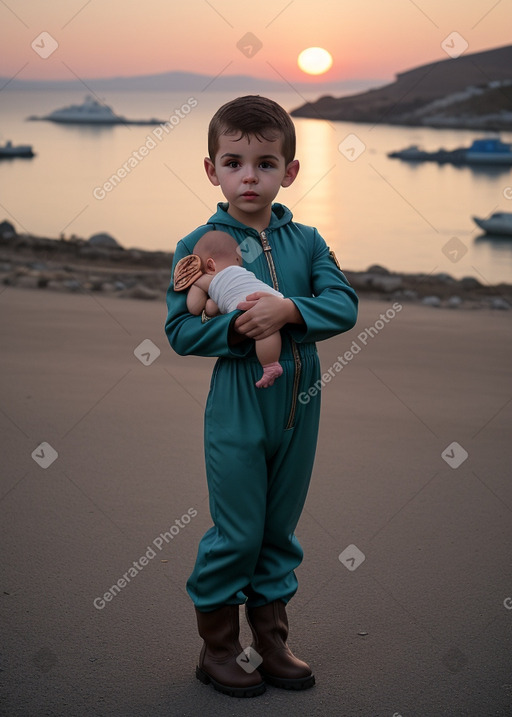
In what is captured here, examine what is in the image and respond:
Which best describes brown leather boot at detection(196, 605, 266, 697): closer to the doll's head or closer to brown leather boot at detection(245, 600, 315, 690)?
brown leather boot at detection(245, 600, 315, 690)

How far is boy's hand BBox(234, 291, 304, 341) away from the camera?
204cm

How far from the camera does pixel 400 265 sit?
896 centimetres

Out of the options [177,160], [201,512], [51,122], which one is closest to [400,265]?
[177,160]

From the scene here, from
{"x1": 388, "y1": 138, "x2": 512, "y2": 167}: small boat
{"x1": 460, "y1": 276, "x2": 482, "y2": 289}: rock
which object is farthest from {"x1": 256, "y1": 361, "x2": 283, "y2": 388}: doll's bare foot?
{"x1": 388, "y1": 138, "x2": 512, "y2": 167}: small boat

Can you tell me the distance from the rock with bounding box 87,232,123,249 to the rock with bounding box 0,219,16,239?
753 millimetres

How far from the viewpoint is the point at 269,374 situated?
2.07 metres

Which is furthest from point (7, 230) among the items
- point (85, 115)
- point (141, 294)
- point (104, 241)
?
point (85, 115)

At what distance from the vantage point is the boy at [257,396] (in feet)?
6.90

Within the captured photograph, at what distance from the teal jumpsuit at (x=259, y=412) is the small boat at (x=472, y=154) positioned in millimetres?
12353

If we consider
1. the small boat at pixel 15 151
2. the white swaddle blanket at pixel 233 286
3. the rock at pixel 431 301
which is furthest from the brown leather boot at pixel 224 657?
the small boat at pixel 15 151

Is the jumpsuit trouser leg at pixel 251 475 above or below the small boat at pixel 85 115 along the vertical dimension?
below

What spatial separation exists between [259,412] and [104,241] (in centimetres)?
707

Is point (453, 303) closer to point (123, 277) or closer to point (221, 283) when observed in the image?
point (123, 277)

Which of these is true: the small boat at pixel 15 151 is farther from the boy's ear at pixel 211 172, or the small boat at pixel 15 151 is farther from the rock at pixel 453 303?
the boy's ear at pixel 211 172
